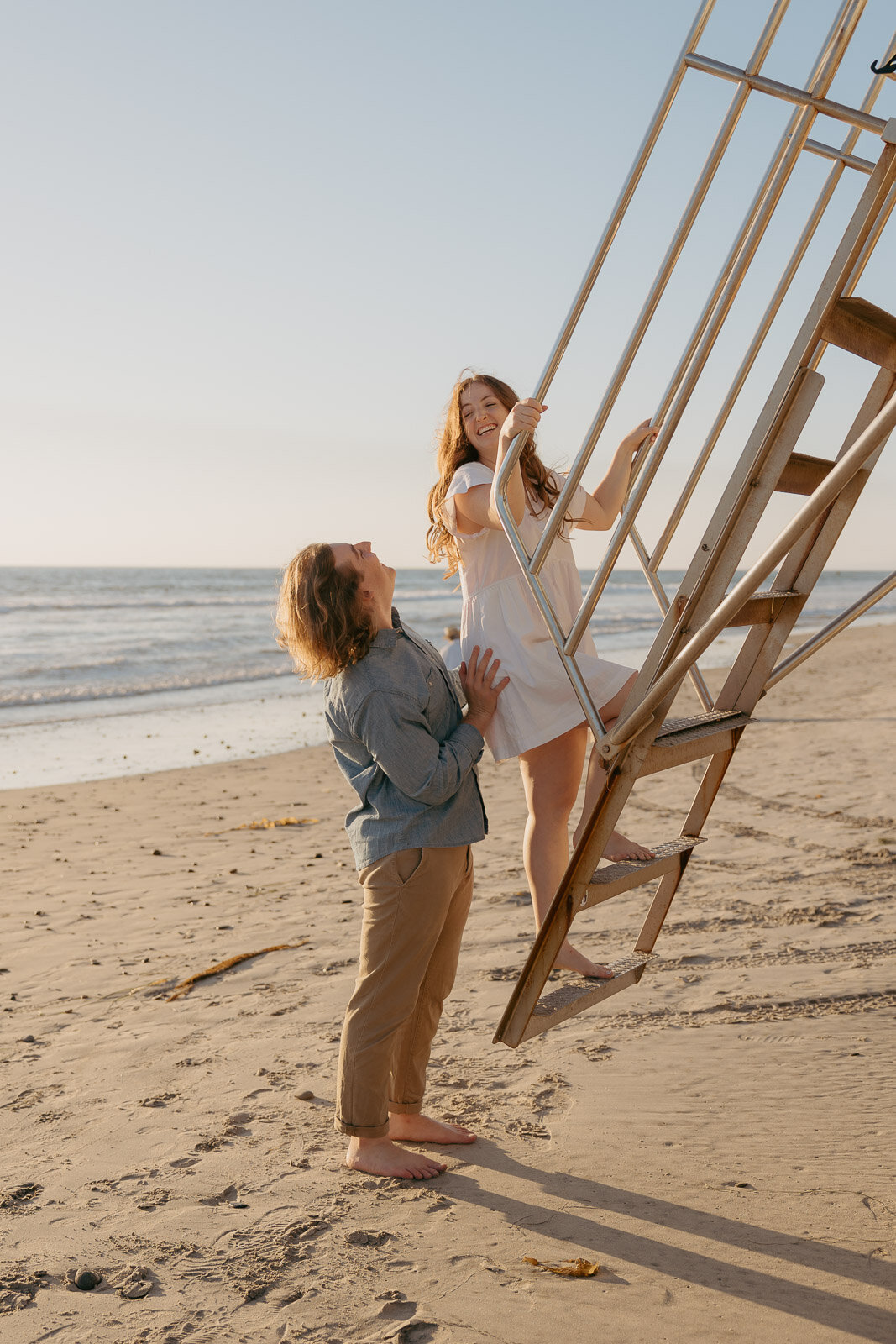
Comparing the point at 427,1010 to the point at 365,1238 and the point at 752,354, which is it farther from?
the point at 752,354

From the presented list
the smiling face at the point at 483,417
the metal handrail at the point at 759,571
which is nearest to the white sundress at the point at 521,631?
the smiling face at the point at 483,417

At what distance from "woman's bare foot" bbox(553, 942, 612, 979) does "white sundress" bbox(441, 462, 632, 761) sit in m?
0.56

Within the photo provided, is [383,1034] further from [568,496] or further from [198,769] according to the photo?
[198,769]

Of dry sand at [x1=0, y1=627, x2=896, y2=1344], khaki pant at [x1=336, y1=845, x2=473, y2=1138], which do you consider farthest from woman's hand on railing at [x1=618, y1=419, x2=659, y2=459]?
dry sand at [x1=0, y1=627, x2=896, y2=1344]

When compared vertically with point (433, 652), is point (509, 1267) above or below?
below

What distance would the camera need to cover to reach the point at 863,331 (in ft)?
7.00

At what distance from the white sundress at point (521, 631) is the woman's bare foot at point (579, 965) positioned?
1.84 feet

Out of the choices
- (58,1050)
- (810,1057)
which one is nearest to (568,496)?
(810,1057)

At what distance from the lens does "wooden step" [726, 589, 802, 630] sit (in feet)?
7.72

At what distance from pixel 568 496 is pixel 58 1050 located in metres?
2.89

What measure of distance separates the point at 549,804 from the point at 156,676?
51.3ft

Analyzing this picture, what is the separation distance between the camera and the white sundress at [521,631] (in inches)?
110

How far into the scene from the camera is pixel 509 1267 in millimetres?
2518

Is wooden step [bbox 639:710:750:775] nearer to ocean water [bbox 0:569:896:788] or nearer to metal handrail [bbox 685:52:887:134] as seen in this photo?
metal handrail [bbox 685:52:887:134]
